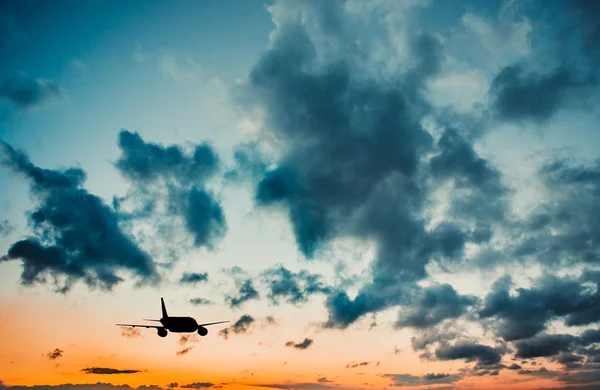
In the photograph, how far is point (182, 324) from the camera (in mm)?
74562

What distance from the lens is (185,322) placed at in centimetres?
7450

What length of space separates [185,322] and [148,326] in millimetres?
7246

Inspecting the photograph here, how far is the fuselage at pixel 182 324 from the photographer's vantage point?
7406 cm

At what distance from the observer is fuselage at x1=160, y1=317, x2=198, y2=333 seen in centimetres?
7406

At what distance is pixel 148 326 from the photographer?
72938 mm
